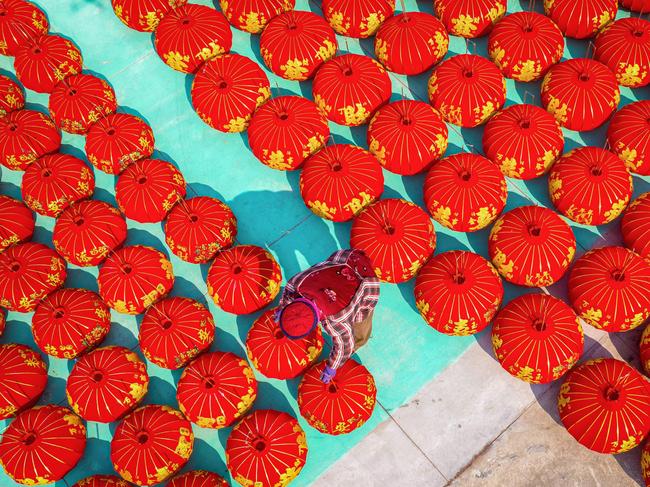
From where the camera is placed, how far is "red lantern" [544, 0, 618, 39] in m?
9.29

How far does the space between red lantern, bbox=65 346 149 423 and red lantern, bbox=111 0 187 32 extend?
545 cm

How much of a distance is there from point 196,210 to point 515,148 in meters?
4.45

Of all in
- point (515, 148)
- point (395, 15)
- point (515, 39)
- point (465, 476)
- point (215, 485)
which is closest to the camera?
point (215, 485)

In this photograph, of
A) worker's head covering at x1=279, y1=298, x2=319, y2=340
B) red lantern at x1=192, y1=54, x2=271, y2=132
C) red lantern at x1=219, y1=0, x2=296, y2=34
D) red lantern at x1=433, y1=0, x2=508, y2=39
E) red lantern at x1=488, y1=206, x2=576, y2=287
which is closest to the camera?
worker's head covering at x1=279, y1=298, x2=319, y2=340

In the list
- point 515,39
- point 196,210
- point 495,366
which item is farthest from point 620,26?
point 196,210

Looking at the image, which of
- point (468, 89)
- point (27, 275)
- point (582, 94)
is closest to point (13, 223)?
point (27, 275)

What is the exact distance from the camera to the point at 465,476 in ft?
23.6

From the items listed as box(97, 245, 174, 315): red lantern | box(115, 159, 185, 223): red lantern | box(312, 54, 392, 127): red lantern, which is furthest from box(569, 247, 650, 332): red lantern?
box(115, 159, 185, 223): red lantern

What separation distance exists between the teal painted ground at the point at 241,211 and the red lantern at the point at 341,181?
19.7 inches

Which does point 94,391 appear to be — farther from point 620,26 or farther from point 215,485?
point 620,26

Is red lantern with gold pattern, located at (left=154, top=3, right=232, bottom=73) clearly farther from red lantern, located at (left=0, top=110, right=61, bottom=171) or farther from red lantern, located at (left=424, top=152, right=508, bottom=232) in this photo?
red lantern, located at (left=424, top=152, right=508, bottom=232)

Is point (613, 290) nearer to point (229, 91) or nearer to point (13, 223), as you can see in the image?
point (229, 91)

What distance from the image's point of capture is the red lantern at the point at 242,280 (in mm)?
7629

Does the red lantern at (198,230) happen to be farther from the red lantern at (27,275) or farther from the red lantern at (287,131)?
the red lantern at (27,275)
